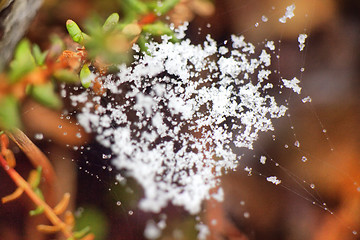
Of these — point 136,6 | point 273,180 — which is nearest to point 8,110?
point 136,6

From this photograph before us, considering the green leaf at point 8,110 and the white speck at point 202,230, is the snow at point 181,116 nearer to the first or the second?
the white speck at point 202,230

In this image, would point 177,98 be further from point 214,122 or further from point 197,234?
point 197,234

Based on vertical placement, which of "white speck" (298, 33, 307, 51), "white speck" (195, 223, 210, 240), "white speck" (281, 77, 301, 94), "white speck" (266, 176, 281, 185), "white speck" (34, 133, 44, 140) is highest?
"white speck" (298, 33, 307, 51)

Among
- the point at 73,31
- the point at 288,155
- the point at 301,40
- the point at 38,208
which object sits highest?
the point at 301,40

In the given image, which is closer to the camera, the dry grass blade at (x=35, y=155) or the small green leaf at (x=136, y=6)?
the small green leaf at (x=136, y=6)

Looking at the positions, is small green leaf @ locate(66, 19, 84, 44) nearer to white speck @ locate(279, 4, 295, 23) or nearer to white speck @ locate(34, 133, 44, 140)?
white speck @ locate(34, 133, 44, 140)

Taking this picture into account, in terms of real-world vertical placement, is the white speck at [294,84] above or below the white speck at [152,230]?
above

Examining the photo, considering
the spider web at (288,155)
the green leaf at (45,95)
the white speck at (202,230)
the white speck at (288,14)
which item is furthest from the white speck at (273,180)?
the green leaf at (45,95)

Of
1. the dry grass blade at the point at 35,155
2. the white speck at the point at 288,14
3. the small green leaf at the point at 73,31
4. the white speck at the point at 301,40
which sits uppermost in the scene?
the white speck at the point at 288,14

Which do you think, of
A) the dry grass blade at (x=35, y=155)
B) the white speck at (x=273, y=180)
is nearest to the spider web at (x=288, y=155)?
the white speck at (x=273, y=180)

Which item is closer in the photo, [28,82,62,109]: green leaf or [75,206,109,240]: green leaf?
[28,82,62,109]: green leaf

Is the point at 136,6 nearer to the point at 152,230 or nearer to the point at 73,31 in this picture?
the point at 73,31

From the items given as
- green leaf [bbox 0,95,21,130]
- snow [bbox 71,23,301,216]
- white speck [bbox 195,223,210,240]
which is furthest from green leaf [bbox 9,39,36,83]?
white speck [bbox 195,223,210,240]
